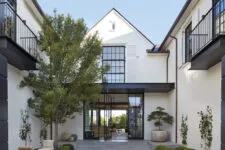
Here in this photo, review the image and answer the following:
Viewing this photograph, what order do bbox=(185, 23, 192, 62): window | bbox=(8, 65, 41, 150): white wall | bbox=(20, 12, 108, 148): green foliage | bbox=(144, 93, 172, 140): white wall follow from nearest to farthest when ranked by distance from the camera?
1. bbox=(8, 65, 41, 150): white wall
2. bbox=(20, 12, 108, 148): green foliage
3. bbox=(185, 23, 192, 62): window
4. bbox=(144, 93, 172, 140): white wall

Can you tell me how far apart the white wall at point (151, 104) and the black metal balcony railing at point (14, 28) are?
7665 mm

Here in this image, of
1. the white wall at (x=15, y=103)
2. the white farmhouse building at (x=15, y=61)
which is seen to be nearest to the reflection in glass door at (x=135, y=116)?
the white farmhouse building at (x=15, y=61)

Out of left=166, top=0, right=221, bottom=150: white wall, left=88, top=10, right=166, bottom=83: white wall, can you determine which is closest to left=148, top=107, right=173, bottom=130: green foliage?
left=166, top=0, right=221, bottom=150: white wall

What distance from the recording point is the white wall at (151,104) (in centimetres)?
1655

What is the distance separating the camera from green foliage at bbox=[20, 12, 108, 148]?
427 inches

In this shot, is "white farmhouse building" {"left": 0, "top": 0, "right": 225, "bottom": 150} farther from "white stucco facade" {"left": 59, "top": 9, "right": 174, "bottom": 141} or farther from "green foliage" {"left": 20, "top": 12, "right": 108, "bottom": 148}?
"green foliage" {"left": 20, "top": 12, "right": 108, "bottom": 148}

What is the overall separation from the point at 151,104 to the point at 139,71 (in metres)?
2.06

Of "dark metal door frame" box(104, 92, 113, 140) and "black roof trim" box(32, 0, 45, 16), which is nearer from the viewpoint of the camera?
"black roof trim" box(32, 0, 45, 16)

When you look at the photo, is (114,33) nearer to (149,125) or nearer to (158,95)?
(158,95)

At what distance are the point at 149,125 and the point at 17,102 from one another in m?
8.83

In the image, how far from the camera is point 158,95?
54.6 feet

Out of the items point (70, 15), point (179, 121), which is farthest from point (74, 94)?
point (179, 121)

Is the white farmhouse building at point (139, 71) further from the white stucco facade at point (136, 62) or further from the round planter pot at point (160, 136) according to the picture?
the round planter pot at point (160, 136)

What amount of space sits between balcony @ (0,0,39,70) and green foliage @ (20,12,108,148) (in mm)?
590
